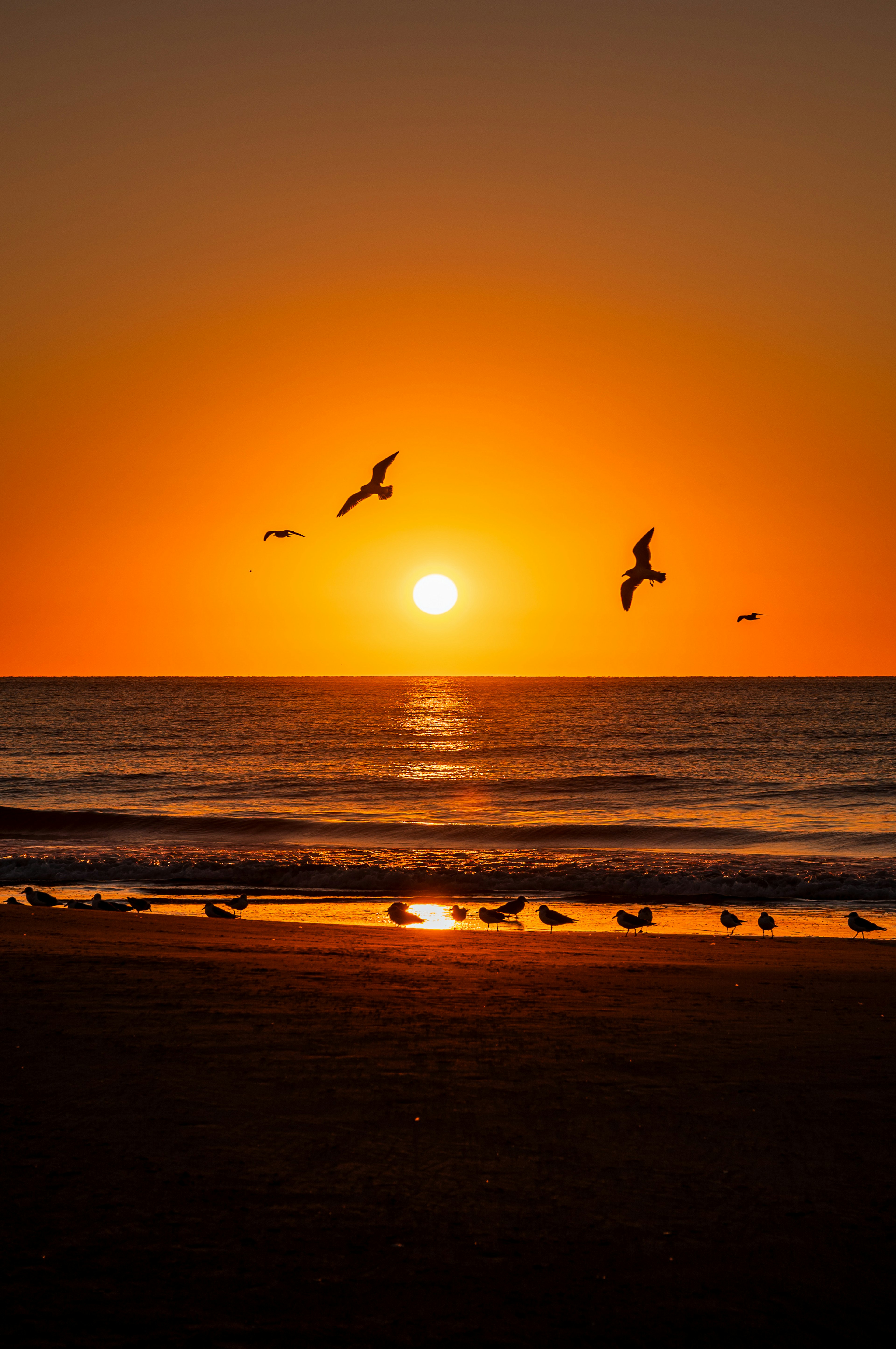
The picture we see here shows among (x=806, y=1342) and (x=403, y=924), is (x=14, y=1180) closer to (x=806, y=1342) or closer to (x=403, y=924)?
(x=806, y=1342)

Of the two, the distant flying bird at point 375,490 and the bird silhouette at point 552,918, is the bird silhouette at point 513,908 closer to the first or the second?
the bird silhouette at point 552,918

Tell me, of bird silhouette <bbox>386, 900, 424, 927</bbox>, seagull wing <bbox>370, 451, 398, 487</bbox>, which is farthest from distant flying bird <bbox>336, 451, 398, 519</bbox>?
bird silhouette <bbox>386, 900, 424, 927</bbox>

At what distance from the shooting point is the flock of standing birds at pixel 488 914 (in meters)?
15.5

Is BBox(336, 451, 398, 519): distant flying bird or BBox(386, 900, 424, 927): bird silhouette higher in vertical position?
BBox(336, 451, 398, 519): distant flying bird

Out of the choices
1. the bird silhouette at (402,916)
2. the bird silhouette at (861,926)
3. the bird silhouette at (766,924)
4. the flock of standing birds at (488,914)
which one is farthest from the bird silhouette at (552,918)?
the bird silhouette at (861,926)

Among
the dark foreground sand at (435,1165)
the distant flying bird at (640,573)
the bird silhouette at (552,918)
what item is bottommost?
the dark foreground sand at (435,1165)

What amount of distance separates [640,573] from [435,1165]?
10291 millimetres

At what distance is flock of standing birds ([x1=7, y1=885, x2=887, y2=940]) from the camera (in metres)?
15.5

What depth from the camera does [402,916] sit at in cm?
1602

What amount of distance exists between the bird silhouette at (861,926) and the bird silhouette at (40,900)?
12.0 m

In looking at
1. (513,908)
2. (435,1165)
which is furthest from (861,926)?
(435,1165)

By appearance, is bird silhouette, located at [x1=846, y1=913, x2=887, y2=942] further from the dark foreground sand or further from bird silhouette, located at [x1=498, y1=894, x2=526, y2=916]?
the dark foreground sand

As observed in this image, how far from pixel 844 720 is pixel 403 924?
89146mm

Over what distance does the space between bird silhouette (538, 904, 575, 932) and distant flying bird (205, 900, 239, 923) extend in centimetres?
471
